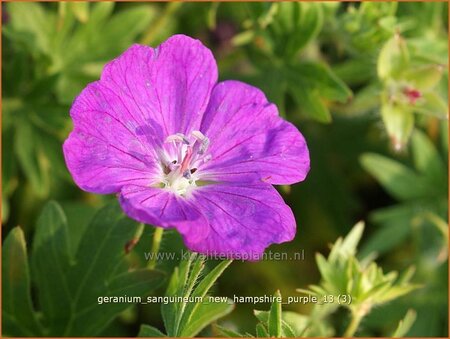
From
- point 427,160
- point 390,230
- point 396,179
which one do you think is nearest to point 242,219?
point 390,230

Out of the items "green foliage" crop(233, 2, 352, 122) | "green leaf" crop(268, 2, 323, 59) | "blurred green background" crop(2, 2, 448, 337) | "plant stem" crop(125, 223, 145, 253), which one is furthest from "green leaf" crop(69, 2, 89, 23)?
"plant stem" crop(125, 223, 145, 253)

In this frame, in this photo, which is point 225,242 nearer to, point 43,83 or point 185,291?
point 185,291

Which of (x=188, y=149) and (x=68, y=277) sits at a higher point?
(x=188, y=149)

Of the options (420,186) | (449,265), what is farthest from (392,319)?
(420,186)

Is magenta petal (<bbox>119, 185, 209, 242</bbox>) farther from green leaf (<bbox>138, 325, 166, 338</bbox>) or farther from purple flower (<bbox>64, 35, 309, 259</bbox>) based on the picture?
green leaf (<bbox>138, 325, 166, 338</bbox>)

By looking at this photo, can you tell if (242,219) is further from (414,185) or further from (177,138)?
(414,185)

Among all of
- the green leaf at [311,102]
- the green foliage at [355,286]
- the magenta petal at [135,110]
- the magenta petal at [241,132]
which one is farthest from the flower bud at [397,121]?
the magenta petal at [135,110]

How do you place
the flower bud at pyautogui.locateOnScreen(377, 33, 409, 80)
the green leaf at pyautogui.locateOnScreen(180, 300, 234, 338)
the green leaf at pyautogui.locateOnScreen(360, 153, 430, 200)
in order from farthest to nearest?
the green leaf at pyautogui.locateOnScreen(360, 153, 430, 200), the flower bud at pyautogui.locateOnScreen(377, 33, 409, 80), the green leaf at pyautogui.locateOnScreen(180, 300, 234, 338)
